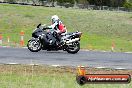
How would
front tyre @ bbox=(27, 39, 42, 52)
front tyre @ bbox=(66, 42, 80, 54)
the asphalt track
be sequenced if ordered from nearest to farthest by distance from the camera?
the asphalt track → front tyre @ bbox=(27, 39, 42, 52) → front tyre @ bbox=(66, 42, 80, 54)

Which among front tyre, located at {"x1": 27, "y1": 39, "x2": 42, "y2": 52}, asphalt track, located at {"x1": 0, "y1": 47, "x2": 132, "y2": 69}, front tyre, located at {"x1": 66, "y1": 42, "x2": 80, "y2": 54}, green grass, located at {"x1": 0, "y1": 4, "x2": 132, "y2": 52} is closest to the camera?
asphalt track, located at {"x1": 0, "y1": 47, "x2": 132, "y2": 69}

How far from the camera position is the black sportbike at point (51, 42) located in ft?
70.3

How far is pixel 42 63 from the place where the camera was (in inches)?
683

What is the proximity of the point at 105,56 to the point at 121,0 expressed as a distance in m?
84.3

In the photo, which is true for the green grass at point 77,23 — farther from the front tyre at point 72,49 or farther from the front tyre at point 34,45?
the front tyre at point 34,45

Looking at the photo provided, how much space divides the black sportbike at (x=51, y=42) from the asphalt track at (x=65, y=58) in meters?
0.26

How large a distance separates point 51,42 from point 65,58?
2.24 meters

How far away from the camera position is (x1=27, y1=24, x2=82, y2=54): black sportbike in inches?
844

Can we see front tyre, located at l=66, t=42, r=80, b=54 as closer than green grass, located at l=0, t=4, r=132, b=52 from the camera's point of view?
Yes

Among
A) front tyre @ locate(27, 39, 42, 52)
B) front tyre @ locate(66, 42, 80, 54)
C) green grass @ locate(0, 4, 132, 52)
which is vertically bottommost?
green grass @ locate(0, 4, 132, 52)

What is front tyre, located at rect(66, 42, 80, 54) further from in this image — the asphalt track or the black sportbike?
the asphalt track

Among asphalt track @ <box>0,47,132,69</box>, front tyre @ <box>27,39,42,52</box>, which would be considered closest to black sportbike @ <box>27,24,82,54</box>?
front tyre @ <box>27,39,42,52</box>

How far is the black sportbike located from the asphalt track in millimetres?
265

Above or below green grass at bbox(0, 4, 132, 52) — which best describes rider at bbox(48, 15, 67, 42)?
above
